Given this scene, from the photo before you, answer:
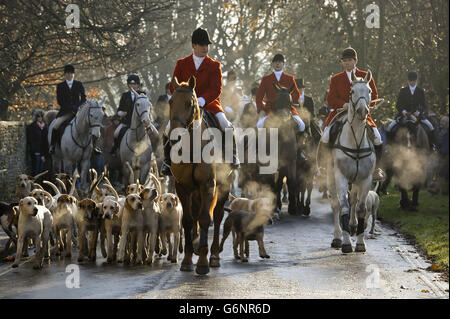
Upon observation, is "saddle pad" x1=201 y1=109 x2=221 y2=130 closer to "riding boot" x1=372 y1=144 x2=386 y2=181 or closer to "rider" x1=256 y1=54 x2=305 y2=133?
"riding boot" x1=372 y1=144 x2=386 y2=181

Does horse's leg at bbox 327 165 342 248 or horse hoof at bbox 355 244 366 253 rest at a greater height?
horse's leg at bbox 327 165 342 248

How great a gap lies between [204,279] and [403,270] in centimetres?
278

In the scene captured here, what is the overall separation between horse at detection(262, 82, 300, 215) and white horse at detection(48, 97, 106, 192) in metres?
4.19

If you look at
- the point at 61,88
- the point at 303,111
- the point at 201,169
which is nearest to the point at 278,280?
the point at 201,169

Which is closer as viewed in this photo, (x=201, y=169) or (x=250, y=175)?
(x=201, y=169)

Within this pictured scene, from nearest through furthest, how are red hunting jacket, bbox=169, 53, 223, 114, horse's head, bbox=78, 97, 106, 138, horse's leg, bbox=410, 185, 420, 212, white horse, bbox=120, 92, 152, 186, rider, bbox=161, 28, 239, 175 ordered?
rider, bbox=161, 28, 239, 175, red hunting jacket, bbox=169, 53, 223, 114, white horse, bbox=120, 92, 152, 186, horse's head, bbox=78, 97, 106, 138, horse's leg, bbox=410, 185, 420, 212

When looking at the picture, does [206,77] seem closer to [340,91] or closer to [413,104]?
[340,91]

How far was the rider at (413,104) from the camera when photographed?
20.5 m

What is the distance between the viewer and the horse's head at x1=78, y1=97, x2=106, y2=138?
20.1 meters

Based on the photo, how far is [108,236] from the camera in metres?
13.1

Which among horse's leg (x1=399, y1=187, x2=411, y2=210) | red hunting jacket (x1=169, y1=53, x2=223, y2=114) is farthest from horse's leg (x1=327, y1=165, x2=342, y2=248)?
horse's leg (x1=399, y1=187, x2=411, y2=210)

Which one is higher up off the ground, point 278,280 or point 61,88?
point 61,88
